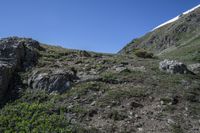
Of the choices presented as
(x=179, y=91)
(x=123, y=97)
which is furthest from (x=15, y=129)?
(x=179, y=91)

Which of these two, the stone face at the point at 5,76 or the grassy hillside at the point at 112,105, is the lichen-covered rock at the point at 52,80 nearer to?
the grassy hillside at the point at 112,105

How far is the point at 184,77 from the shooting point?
20734mm

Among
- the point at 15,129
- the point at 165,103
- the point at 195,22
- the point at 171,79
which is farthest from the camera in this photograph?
the point at 195,22

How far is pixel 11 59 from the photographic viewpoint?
72.5ft

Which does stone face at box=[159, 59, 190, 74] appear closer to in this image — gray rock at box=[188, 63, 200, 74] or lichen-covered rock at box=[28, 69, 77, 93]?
gray rock at box=[188, 63, 200, 74]

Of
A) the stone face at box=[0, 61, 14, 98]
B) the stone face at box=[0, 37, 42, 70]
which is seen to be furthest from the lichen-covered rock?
the stone face at box=[0, 37, 42, 70]

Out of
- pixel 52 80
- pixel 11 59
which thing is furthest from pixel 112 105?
pixel 11 59

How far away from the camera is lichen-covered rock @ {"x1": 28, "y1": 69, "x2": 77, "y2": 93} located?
18.9 meters

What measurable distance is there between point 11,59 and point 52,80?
458cm

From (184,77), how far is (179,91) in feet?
8.86

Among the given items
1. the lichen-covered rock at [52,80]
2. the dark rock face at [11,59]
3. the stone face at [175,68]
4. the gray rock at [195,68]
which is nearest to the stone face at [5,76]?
the dark rock face at [11,59]

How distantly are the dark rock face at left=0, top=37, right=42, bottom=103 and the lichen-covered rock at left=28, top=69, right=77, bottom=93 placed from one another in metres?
1.44

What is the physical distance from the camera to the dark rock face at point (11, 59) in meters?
19.7

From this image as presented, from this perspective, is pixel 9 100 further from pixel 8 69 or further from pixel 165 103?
pixel 165 103
